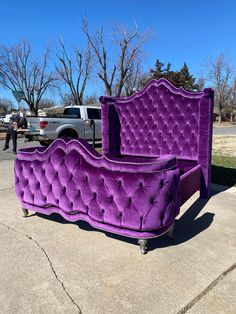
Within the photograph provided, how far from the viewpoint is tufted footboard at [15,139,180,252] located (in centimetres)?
346

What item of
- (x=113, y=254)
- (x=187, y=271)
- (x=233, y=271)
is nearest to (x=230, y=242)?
(x=233, y=271)

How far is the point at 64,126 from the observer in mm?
13234

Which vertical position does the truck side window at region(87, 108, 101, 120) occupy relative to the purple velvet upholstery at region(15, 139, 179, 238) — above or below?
above

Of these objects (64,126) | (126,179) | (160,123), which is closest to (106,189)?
(126,179)

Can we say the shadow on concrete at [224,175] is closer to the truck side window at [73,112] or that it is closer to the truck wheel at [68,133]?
the truck wheel at [68,133]

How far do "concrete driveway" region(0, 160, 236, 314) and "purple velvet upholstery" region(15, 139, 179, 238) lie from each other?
0.29m

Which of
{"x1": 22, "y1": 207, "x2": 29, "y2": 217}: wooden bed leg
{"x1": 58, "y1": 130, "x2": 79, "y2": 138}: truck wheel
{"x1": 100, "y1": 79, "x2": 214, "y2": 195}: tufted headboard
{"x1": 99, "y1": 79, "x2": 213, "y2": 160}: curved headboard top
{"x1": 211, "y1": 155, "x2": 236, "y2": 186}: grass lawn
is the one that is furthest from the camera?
{"x1": 58, "y1": 130, "x2": 79, "y2": 138}: truck wheel

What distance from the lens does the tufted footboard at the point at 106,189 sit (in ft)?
11.4

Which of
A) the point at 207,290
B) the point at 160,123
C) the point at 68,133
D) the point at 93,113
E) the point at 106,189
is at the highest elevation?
the point at 93,113

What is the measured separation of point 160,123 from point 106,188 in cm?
364

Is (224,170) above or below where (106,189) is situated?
below

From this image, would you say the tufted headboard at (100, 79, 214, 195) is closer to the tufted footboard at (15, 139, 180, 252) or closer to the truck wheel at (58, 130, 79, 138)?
the tufted footboard at (15, 139, 180, 252)

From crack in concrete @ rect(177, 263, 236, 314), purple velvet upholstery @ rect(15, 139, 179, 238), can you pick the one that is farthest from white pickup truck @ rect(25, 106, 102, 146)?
crack in concrete @ rect(177, 263, 236, 314)

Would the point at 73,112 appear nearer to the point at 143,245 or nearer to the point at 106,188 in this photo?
the point at 106,188
